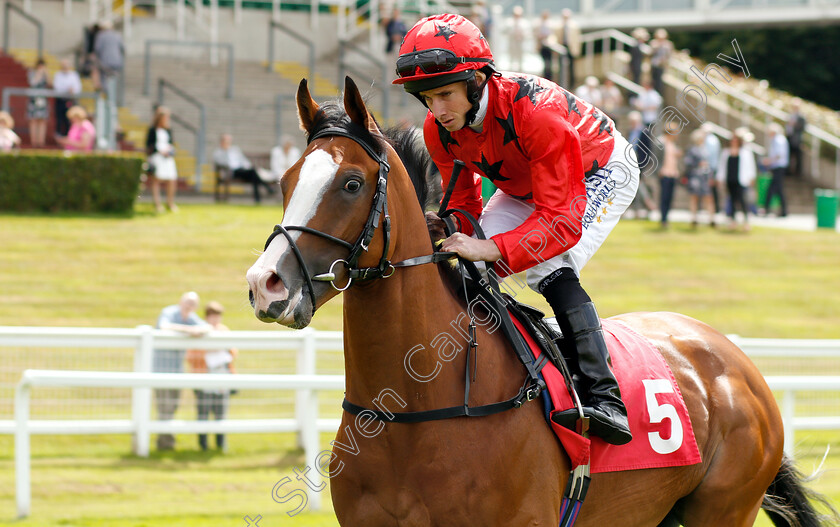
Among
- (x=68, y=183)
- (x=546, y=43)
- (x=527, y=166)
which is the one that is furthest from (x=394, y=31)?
(x=527, y=166)

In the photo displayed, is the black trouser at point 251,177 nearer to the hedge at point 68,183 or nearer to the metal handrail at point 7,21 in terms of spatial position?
the hedge at point 68,183

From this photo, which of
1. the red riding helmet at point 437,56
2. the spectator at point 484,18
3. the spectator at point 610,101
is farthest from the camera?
the spectator at point 484,18

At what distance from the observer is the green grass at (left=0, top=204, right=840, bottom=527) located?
5.94 meters

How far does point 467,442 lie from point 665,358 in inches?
47.9

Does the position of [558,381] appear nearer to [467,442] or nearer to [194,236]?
[467,442]

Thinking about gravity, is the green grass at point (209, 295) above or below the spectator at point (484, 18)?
below

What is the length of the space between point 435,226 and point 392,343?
0.51 metres

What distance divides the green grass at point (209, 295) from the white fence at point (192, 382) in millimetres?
236

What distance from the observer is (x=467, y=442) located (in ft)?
9.23

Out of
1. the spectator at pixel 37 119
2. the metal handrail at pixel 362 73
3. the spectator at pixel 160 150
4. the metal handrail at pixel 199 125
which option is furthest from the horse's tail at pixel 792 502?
the metal handrail at pixel 362 73

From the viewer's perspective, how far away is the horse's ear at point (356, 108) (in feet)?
8.72

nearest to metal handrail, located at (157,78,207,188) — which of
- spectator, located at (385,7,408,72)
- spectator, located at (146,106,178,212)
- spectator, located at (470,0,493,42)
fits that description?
spectator, located at (146,106,178,212)

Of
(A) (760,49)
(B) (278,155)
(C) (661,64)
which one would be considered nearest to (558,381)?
(B) (278,155)

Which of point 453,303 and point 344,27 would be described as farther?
point 344,27
